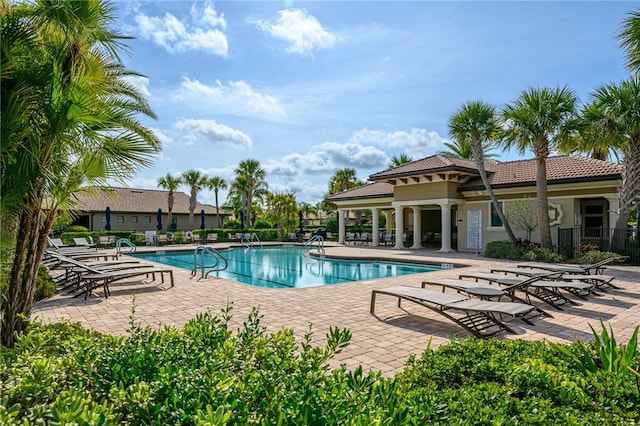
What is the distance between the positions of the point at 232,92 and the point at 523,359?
1165 cm

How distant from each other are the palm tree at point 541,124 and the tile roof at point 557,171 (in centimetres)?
255

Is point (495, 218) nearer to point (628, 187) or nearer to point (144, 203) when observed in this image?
point (628, 187)

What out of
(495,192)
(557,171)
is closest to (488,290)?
(495,192)

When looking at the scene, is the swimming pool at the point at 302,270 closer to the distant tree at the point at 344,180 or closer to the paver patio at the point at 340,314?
the paver patio at the point at 340,314

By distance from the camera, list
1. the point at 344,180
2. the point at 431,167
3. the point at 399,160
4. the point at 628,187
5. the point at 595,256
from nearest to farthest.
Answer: the point at 595,256 < the point at 628,187 < the point at 431,167 < the point at 399,160 < the point at 344,180

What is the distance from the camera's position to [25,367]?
2.81 metres

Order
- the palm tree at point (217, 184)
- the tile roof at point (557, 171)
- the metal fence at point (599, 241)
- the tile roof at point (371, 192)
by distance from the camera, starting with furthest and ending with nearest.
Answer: the palm tree at point (217, 184) < the tile roof at point (371, 192) < the tile roof at point (557, 171) < the metal fence at point (599, 241)

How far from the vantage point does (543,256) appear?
17.2m

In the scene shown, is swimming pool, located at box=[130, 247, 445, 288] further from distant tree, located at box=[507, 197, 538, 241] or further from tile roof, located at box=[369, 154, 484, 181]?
tile roof, located at box=[369, 154, 484, 181]

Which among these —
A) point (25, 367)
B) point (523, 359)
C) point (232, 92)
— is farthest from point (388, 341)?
point (232, 92)

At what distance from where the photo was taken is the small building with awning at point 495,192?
1905cm

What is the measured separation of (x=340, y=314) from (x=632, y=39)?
41.2ft

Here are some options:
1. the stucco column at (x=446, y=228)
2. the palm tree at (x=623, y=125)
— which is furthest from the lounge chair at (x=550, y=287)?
the stucco column at (x=446, y=228)

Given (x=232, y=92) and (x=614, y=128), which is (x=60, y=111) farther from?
(x=614, y=128)
